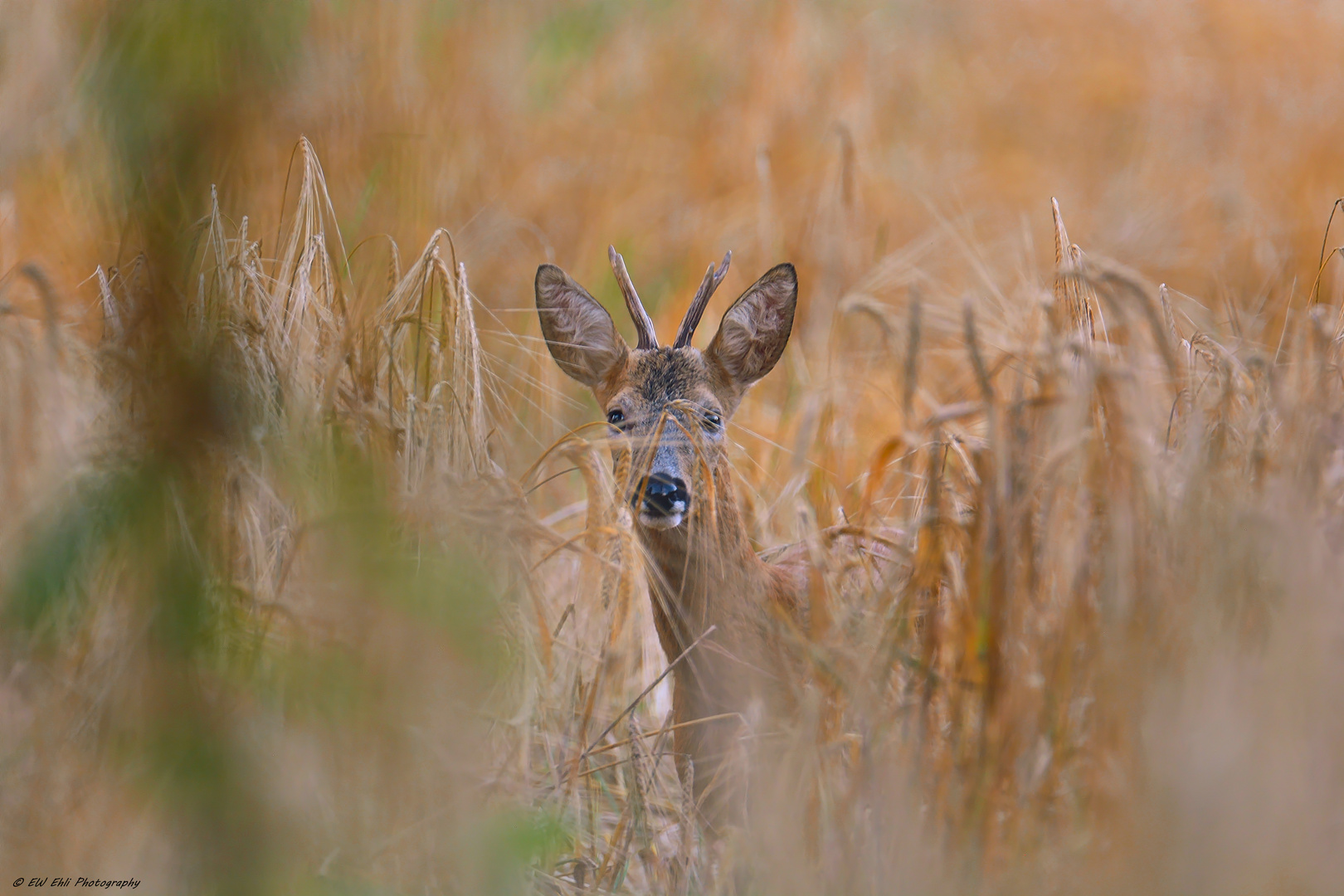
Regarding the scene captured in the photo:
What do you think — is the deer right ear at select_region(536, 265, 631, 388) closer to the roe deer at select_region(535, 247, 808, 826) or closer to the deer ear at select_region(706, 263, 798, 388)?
the roe deer at select_region(535, 247, 808, 826)

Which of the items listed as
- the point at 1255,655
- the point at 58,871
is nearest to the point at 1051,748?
the point at 1255,655

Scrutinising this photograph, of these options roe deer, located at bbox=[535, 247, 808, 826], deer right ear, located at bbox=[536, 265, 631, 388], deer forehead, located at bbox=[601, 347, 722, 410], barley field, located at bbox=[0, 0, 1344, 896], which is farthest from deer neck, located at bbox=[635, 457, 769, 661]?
deer right ear, located at bbox=[536, 265, 631, 388]

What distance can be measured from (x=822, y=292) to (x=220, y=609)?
5.28 metres

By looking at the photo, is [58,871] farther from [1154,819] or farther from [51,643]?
[1154,819]

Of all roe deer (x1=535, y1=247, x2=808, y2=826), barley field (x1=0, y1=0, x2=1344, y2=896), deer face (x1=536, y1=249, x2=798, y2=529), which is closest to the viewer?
barley field (x1=0, y1=0, x2=1344, y2=896)

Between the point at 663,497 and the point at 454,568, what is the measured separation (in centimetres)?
193

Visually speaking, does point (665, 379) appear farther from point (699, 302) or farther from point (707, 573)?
point (707, 573)

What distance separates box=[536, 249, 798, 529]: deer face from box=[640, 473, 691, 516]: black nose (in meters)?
0.29

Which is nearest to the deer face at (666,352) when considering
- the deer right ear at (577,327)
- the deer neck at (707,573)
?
the deer right ear at (577,327)

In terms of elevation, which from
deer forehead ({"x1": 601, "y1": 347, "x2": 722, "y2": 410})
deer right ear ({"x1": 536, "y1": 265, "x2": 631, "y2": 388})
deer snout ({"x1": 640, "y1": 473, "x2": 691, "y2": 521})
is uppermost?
deer right ear ({"x1": 536, "y1": 265, "x2": 631, "y2": 388})

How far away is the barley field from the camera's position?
833 millimetres

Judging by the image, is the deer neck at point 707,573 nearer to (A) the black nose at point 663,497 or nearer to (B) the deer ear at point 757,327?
(A) the black nose at point 663,497

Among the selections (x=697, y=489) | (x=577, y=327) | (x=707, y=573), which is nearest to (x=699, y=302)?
(x=577, y=327)

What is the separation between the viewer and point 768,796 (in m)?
1.66
